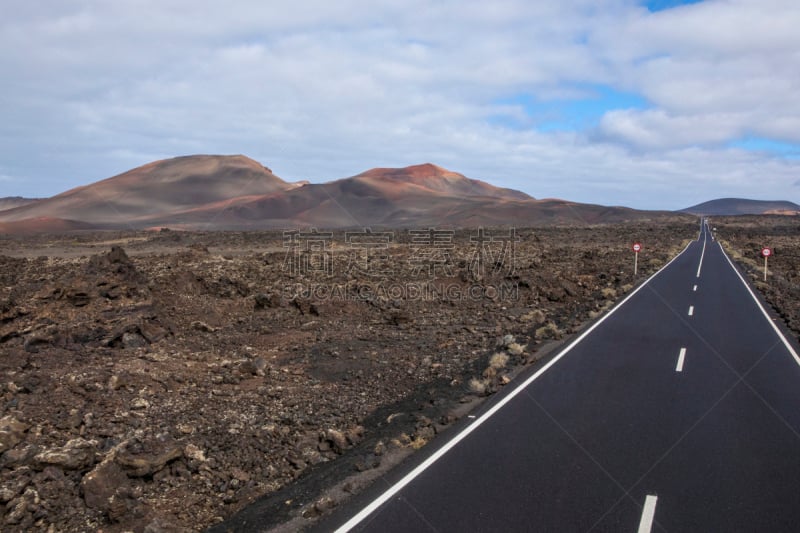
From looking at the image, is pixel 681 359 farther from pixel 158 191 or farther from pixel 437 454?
pixel 158 191

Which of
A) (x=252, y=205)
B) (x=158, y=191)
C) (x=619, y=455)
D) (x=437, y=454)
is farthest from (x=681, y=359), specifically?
(x=158, y=191)

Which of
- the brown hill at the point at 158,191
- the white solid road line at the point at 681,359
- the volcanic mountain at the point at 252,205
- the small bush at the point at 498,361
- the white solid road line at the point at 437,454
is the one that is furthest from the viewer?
the brown hill at the point at 158,191

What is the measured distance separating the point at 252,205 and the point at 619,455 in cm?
15259

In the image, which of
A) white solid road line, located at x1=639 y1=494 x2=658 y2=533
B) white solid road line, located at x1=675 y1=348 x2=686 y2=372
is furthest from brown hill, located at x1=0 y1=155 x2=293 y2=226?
white solid road line, located at x1=639 y1=494 x2=658 y2=533

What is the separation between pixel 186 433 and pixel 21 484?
209 cm

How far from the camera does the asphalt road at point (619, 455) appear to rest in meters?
5.41

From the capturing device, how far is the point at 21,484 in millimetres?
6137

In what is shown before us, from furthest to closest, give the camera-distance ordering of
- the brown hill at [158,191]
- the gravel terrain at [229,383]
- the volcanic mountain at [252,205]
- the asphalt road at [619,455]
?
the brown hill at [158,191] → the volcanic mountain at [252,205] → the gravel terrain at [229,383] → the asphalt road at [619,455]

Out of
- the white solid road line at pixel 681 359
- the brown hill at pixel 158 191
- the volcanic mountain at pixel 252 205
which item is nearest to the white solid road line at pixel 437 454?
the white solid road line at pixel 681 359

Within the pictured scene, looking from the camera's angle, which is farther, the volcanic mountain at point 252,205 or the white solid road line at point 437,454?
the volcanic mountain at point 252,205

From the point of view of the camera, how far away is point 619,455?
22.5 feet

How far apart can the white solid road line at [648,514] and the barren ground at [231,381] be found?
2847mm

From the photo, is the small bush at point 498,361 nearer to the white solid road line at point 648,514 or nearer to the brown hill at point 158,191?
the white solid road line at point 648,514

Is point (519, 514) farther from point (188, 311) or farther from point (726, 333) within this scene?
point (188, 311)
